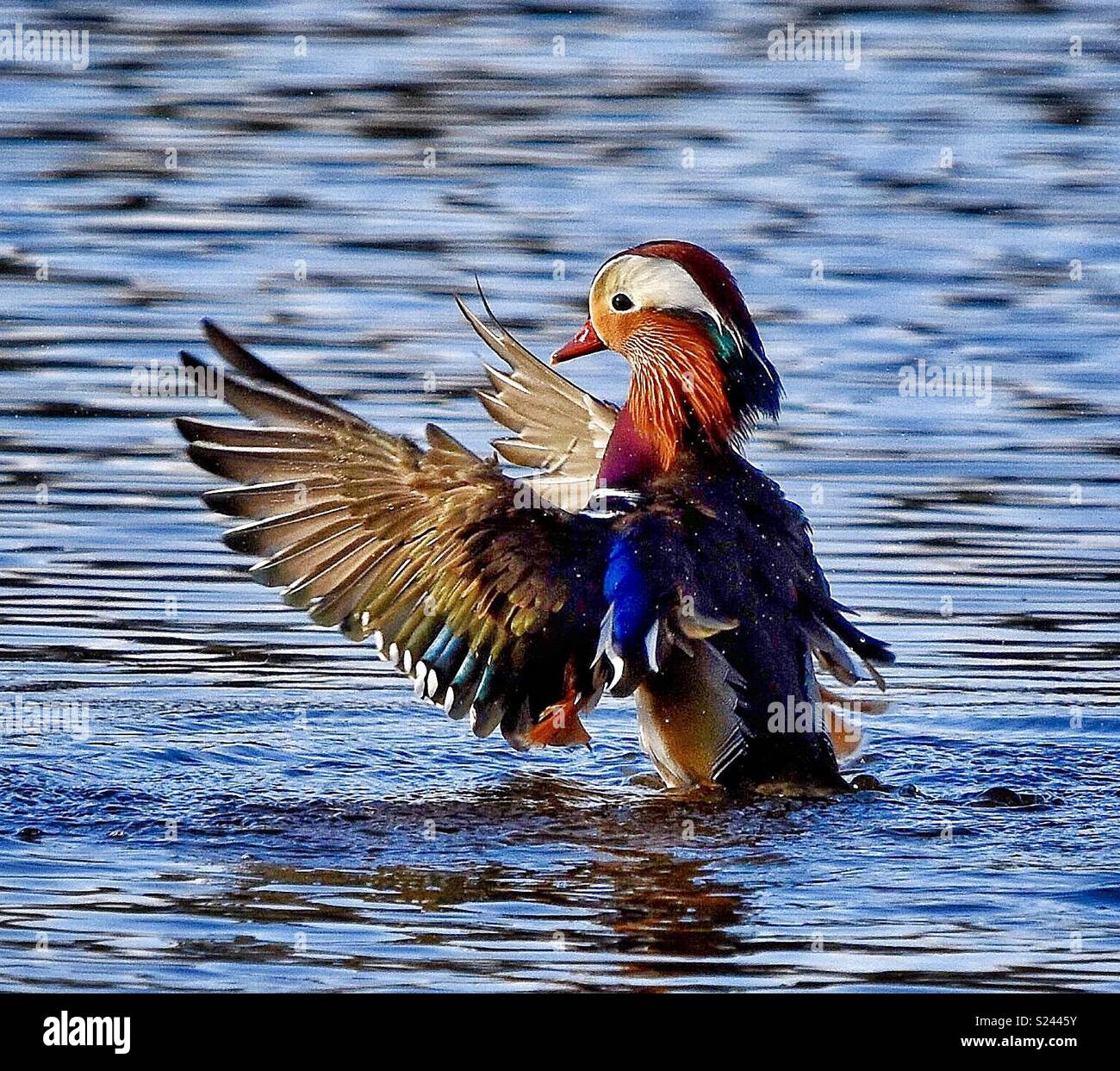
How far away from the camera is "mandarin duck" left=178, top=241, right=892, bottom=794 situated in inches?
305

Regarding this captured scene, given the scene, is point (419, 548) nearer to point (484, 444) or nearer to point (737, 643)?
point (737, 643)

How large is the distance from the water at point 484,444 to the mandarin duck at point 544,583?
0.32 m

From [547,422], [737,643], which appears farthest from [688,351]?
[547,422]

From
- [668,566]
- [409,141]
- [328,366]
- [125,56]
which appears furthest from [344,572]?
[125,56]

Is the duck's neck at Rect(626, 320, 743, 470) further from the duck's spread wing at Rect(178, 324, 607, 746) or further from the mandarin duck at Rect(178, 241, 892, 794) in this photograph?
the duck's spread wing at Rect(178, 324, 607, 746)

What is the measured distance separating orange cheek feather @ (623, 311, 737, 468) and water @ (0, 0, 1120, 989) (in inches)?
44.6

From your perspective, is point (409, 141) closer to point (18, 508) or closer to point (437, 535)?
point (18, 508)

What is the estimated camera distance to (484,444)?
37.5 feet

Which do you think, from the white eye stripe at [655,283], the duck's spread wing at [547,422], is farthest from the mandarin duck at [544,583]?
the duck's spread wing at [547,422]

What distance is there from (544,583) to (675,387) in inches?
42.1

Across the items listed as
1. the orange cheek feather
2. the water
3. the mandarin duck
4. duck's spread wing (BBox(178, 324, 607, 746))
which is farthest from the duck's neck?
the water

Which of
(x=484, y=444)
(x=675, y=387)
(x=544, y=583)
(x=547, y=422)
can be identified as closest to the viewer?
(x=544, y=583)

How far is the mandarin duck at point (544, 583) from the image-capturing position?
25.4ft

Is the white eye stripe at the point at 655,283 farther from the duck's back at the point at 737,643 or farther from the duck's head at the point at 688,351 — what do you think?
the duck's back at the point at 737,643
